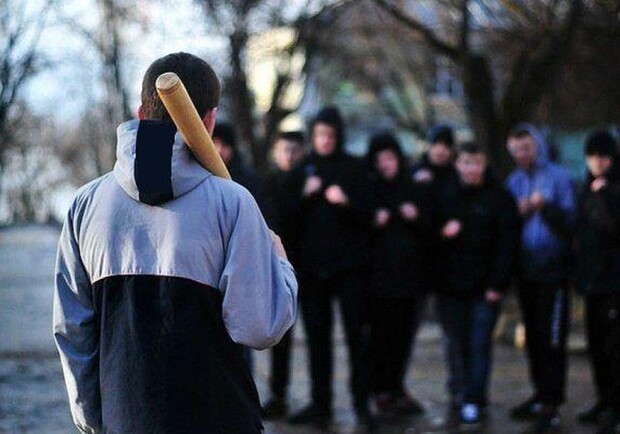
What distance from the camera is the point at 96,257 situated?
3350 mm

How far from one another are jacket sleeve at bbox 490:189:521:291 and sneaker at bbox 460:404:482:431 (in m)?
0.82

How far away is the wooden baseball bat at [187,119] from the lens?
3160 mm

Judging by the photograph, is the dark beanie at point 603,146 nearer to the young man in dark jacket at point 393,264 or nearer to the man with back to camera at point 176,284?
the young man in dark jacket at point 393,264

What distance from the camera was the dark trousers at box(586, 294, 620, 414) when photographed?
7703mm

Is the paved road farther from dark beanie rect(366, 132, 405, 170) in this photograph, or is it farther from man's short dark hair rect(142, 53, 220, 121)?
man's short dark hair rect(142, 53, 220, 121)

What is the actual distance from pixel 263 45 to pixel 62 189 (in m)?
59.9

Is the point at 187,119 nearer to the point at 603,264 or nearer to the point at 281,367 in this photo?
the point at 603,264

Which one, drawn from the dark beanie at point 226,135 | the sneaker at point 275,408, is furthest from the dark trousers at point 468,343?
the dark beanie at point 226,135

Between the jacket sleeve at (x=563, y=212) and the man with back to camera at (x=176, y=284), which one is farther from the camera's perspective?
the jacket sleeve at (x=563, y=212)

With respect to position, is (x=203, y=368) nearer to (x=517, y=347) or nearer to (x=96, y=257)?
(x=96, y=257)

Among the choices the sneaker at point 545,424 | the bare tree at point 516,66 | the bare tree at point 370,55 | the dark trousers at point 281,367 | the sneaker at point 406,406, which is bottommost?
the sneaker at point 545,424

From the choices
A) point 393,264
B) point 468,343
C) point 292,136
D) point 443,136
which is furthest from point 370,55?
point 468,343

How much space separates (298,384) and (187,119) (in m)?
6.76

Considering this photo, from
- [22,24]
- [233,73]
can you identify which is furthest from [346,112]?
[22,24]
